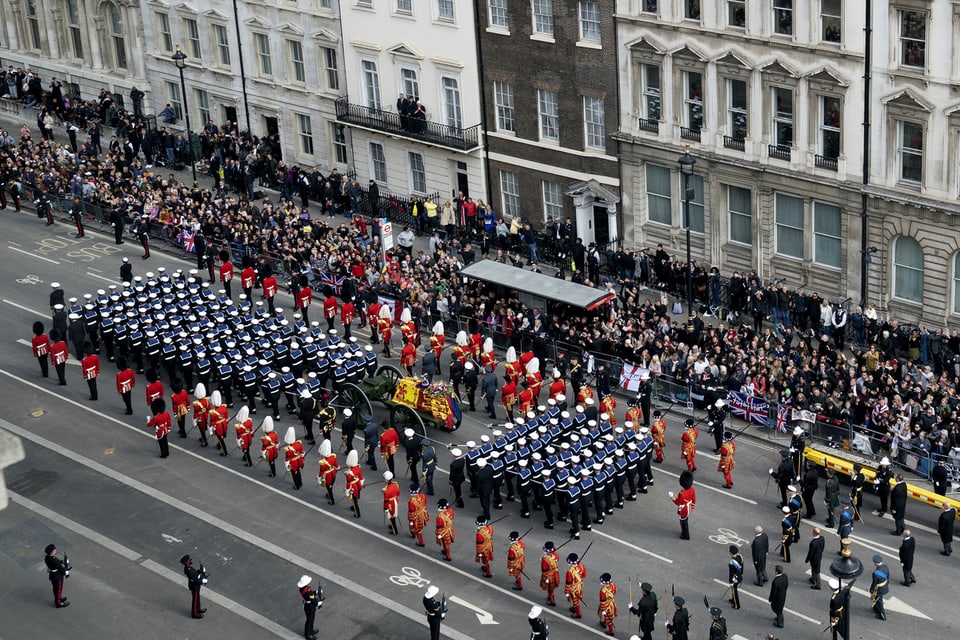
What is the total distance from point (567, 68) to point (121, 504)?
941 inches

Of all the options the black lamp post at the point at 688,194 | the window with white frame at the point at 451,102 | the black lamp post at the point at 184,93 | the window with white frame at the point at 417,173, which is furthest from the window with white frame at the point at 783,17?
the black lamp post at the point at 184,93

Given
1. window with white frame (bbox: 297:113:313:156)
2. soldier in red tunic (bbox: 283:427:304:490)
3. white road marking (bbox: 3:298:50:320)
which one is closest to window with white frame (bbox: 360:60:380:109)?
window with white frame (bbox: 297:113:313:156)

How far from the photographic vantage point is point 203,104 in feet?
253

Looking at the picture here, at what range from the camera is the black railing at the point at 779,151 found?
5509cm

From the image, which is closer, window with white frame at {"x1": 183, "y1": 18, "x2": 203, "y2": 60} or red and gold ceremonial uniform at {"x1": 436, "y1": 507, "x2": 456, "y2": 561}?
red and gold ceremonial uniform at {"x1": 436, "y1": 507, "x2": 456, "y2": 561}

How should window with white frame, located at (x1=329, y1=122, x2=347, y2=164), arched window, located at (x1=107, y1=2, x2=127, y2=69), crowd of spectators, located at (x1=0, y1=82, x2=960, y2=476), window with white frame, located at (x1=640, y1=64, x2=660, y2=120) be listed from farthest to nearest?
arched window, located at (x1=107, y1=2, x2=127, y2=69)
window with white frame, located at (x1=329, y1=122, x2=347, y2=164)
window with white frame, located at (x1=640, y1=64, x2=660, y2=120)
crowd of spectators, located at (x1=0, y1=82, x2=960, y2=476)

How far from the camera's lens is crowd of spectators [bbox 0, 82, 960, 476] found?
48.5 meters

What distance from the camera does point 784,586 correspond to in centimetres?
3969

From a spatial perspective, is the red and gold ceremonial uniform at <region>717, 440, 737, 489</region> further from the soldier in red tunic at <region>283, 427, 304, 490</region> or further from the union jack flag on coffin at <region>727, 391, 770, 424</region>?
the soldier in red tunic at <region>283, 427, 304, 490</region>

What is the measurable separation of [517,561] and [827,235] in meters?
19.1

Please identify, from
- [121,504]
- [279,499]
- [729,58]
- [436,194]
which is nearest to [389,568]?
[279,499]

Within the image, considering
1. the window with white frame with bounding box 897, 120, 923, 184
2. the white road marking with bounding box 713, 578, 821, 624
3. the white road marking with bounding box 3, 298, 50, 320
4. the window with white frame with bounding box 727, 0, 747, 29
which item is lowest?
the white road marking with bounding box 713, 578, 821, 624

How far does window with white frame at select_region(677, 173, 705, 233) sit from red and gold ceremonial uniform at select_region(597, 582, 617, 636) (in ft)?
69.8

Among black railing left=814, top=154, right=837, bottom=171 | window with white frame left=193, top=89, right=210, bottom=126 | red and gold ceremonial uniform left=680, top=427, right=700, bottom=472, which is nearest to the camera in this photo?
red and gold ceremonial uniform left=680, top=427, right=700, bottom=472
